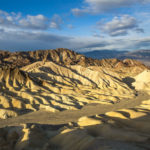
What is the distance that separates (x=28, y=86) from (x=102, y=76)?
127 feet

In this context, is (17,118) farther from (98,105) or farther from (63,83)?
(63,83)

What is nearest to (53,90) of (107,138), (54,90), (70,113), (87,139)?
(54,90)

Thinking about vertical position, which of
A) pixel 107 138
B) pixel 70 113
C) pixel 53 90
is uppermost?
pixel 107 138

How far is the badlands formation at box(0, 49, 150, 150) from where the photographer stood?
15906 millimetres

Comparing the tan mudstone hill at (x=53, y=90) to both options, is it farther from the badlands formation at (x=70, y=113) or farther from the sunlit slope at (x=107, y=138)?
the sunlit slope at (x=107, y=138)

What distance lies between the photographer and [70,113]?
38.4m

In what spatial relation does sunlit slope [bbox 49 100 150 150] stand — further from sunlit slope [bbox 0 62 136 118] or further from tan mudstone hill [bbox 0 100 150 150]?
sunlit slope [bbox 0 62 136 118]

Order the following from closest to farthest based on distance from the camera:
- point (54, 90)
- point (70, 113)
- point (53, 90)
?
point (70, 113) < point (54, 90) < point (53, 90)

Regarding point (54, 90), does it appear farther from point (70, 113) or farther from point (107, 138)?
point (107, 138)

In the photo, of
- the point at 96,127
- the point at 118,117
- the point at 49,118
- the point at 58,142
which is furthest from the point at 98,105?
the point at 58,142

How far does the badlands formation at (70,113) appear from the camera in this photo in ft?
52.2

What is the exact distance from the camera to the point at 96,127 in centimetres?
1925

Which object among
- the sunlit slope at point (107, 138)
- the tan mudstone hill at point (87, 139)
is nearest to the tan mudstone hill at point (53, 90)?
the tan mudstone hill at point (87, 139)

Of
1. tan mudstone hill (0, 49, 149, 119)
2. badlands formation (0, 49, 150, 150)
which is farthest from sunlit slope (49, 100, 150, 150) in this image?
tan mudstone hill (0, 49, 149, 119)
